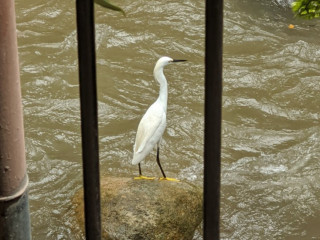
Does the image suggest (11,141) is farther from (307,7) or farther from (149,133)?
(149,133)

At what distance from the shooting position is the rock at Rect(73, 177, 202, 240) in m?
3.65

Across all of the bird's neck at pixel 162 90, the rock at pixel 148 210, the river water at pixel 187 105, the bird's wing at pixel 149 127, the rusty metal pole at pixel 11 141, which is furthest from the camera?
the river water at pixel 187 105

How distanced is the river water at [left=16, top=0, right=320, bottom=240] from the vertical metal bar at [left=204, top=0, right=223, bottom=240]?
3.33m

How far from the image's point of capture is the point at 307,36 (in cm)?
734

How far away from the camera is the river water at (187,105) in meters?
4.66

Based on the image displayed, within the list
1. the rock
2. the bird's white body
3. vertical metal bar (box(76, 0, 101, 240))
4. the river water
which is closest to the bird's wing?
the bird's white body

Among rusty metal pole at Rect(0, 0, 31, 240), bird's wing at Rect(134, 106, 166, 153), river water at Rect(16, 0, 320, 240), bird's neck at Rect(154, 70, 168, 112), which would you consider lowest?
river water at Rect(16, 0, 320, 240)

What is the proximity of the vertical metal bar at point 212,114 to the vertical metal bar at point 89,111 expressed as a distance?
0.46ft

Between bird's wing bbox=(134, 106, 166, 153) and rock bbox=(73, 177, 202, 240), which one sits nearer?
rock bbox=(73, 177, 202, 240)

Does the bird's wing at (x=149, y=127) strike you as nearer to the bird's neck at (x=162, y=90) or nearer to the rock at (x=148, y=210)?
the bird's neck at (x=162, y=90)

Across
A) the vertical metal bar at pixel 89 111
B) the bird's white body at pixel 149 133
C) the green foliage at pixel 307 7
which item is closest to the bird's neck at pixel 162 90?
the bird's white body at pixel 149 133

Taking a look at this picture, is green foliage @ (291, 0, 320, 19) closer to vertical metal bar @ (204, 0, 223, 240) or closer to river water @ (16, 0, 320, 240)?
vertical metal bar @ (204, 0, 223, 240)

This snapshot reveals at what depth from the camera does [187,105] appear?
592 centimetres

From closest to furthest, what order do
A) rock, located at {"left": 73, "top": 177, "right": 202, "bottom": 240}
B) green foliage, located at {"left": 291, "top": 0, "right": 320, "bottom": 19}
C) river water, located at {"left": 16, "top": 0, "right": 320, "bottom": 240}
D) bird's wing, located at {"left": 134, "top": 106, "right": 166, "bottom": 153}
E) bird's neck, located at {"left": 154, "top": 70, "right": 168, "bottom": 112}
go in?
green foliage, located at {"left": 291, "top": 0, "right": 320, "bottom": 19} < rock, located at {"left": 73, "top": 177, "right": 202, "bottom": 240} < bird's wing, located at {"left": 134, "top": 106, "right": 166, "bottom": 153} < bird's neck, located at {"left": 154, "top": 70, "right": 168, "bottom": 112} < river water, located at {"left": 16, "top": 0, "right": 320, "bottom": 240}
